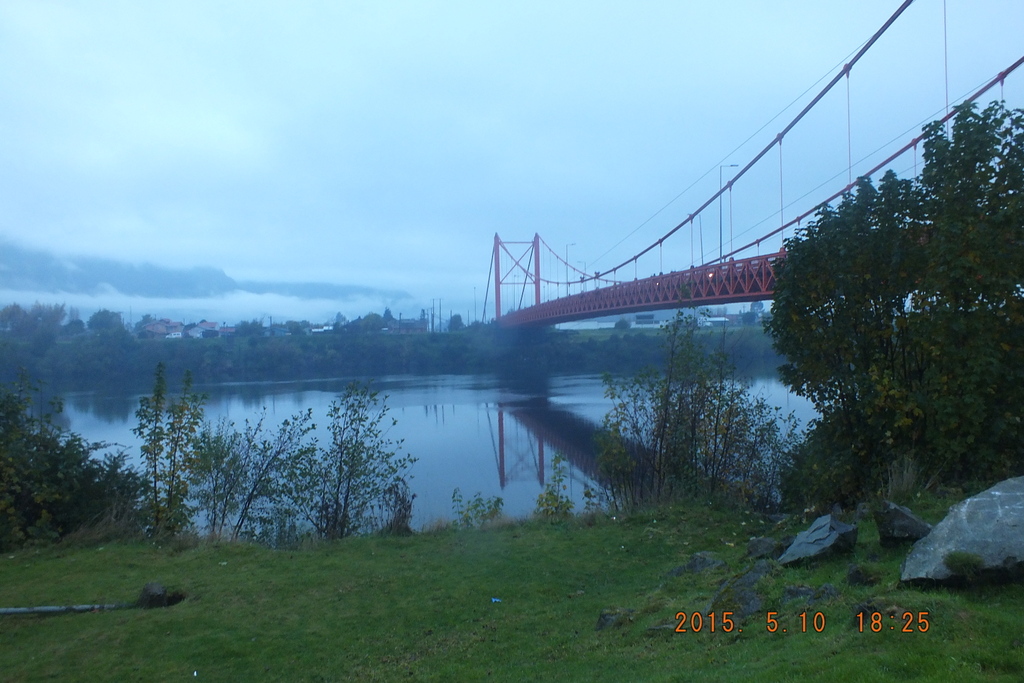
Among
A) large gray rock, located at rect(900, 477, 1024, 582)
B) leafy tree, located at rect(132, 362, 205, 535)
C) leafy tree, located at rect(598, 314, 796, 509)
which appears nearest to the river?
leafy tree, located at rect(598, 314, 796, 509)

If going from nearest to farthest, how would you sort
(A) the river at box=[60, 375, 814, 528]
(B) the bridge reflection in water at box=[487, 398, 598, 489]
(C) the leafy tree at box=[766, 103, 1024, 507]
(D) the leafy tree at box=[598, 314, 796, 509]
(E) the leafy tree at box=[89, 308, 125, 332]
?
(C) the leafy tree at box=[766, 103, 1024, 507] → (D) the leafy tree at box=[598, 314, 796, 509] → (A) the river at box=[60, 375, 814, 528] → (B) the bridge reflection in water at box=[487, 398, 598, 489] → (E) the leafy tree at box=[89, 308, 125, 332]

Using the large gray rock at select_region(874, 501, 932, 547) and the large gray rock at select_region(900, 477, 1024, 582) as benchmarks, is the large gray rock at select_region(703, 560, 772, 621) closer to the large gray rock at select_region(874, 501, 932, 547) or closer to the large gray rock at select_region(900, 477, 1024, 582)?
the large gray rock at select_region(874, 501, 932, 547)

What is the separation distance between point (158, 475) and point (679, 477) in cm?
688

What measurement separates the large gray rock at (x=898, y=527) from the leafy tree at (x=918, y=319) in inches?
81.6

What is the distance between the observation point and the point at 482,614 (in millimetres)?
5203

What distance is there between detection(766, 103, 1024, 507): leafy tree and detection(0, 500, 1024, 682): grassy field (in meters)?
1.11

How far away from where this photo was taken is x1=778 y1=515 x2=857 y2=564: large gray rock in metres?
4.43

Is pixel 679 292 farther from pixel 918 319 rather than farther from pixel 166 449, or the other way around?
pixel 166 449

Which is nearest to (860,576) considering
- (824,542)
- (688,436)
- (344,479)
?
(824,542)

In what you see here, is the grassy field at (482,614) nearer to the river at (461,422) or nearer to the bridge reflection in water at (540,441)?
the river at (461,422)

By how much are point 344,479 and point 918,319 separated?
25.0ft

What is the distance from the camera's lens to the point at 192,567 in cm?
656

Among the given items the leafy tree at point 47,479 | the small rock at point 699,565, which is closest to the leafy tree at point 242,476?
the leafy tree at point 47,479

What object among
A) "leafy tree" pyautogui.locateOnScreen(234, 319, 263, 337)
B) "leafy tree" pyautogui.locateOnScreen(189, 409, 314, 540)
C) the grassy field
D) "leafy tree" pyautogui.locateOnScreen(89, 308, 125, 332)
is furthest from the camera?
"leafy tree" pyautogui.locateOnScreen(234, 319, 263, 337)
